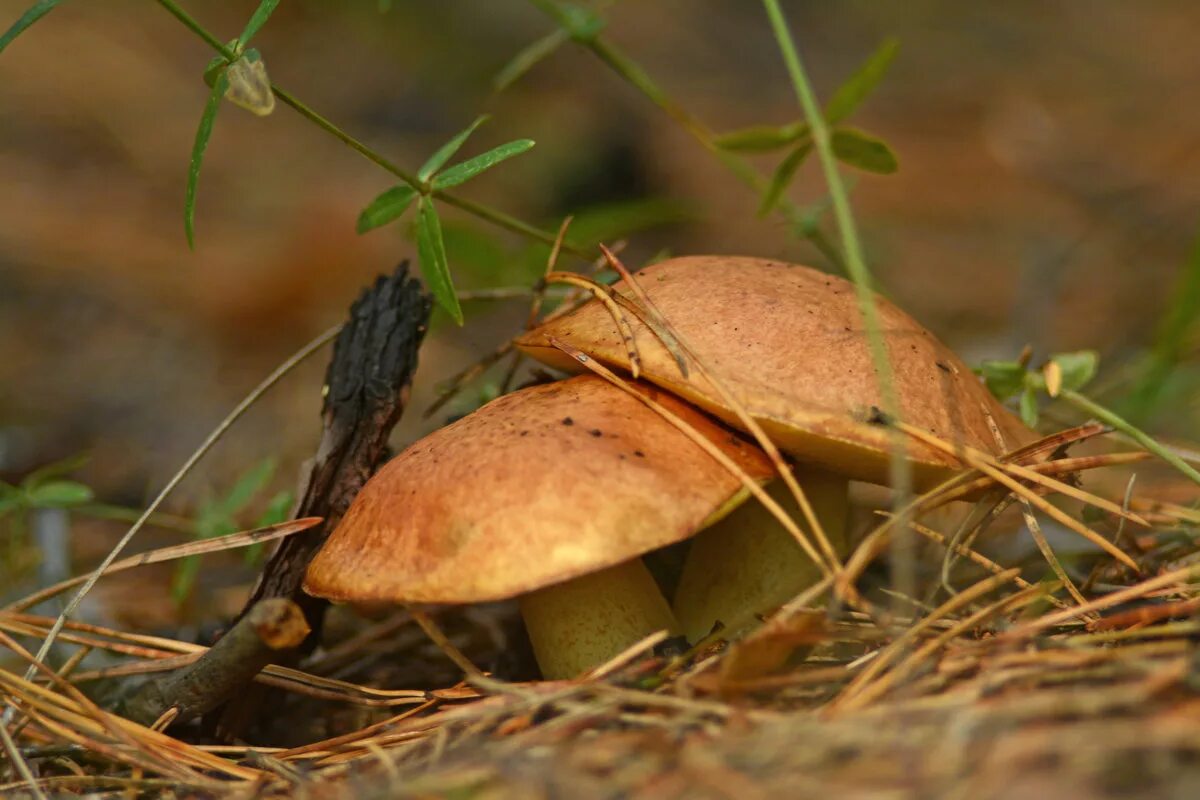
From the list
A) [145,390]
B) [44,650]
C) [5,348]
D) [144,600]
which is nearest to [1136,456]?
[44,650]

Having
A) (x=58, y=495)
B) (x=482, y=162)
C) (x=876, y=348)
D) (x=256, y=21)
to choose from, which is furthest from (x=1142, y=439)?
(x=58, y=495)

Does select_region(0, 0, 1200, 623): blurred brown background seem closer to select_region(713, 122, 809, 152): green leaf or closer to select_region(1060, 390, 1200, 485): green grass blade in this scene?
select_region(713, 122, 809, 152): green leaf

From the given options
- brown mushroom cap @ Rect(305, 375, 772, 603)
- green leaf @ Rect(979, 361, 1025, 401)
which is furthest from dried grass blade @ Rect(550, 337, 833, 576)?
green leaf @ Rect(979, 361, 1025, 401)

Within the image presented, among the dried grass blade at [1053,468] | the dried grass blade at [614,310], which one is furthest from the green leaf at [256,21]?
the dried grass blade at [1053,468]

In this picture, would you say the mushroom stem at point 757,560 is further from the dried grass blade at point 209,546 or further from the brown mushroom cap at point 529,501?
the dried grass blade at point 209,546

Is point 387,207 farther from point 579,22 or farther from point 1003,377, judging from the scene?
point 1003,377

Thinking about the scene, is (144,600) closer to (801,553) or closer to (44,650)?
(44,650)
